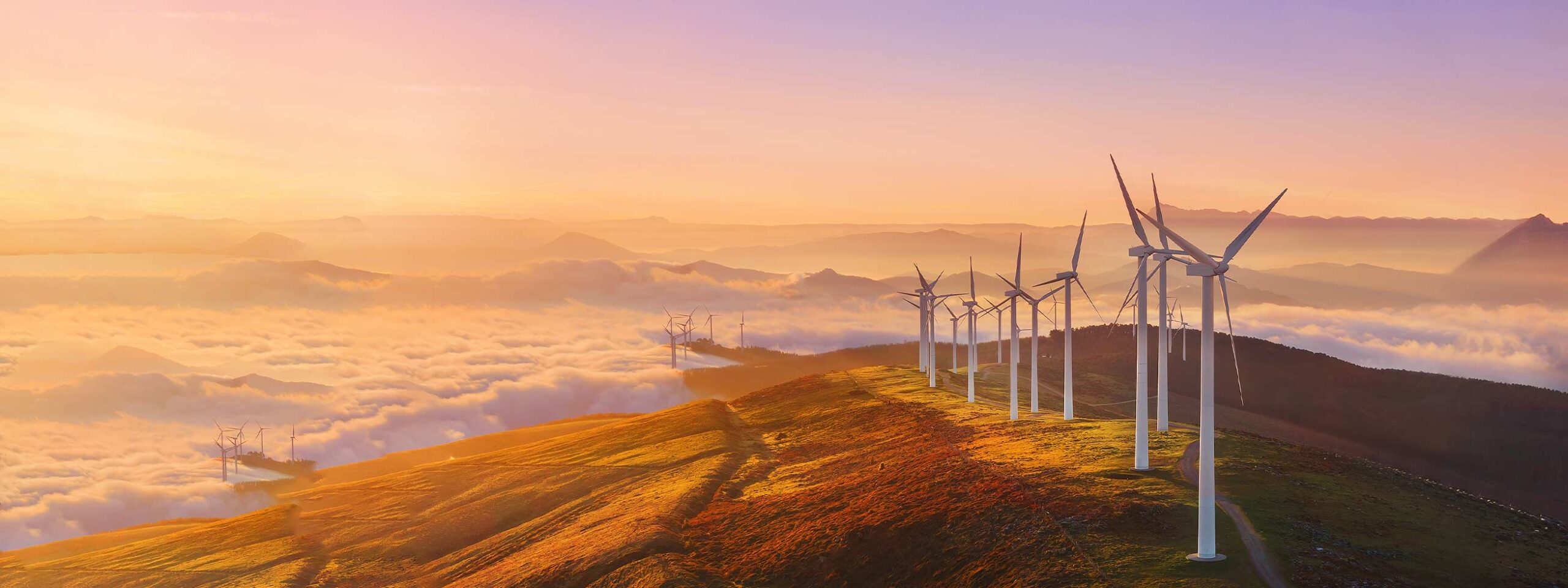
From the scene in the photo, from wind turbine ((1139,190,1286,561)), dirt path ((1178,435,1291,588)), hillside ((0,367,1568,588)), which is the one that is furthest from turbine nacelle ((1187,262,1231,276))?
hillside ((0,367,1568,588))

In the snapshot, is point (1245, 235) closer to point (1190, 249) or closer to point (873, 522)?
point (1190, 249)

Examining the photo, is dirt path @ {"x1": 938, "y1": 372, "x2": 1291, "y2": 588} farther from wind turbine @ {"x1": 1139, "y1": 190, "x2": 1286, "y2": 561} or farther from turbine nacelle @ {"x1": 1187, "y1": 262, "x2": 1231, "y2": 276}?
turbine nacelle @ {"x1": 1187, "y1": 262, "x2": 1231, "y2": 276}

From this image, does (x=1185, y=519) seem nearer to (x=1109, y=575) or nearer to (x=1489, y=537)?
(x=1109, y=575)

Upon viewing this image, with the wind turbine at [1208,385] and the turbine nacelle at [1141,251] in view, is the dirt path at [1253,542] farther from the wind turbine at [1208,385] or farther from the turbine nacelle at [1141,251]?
the turbine nacelle at [1141,251]

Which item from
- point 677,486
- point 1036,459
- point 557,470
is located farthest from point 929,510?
point 557,470

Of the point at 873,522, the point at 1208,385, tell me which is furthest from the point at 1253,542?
the point at 873,522

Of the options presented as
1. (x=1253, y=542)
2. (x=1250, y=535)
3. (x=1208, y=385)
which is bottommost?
(x=1253, y=542)
